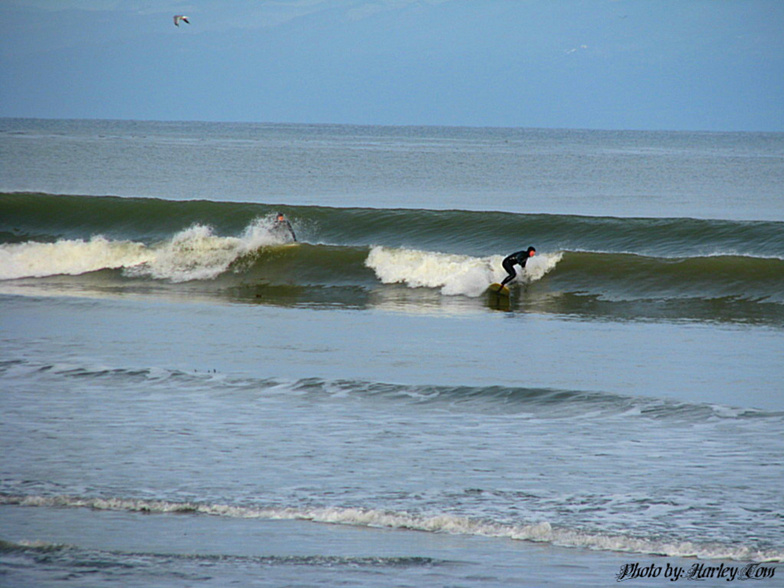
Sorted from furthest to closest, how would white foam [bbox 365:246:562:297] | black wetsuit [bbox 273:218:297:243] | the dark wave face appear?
black wetsuit [bbox 273:218:297:243] < white foam [bbox 365:246:562:297] < the dark wave face

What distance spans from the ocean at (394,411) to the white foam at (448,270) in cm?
7

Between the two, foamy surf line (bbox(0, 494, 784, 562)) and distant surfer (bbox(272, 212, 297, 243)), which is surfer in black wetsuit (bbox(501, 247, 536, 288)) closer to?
distant surfer (bbox(272, 212, 297, 243))

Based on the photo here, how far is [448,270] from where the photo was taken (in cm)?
2111

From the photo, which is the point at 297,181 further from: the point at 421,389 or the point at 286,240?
the point at 421,389

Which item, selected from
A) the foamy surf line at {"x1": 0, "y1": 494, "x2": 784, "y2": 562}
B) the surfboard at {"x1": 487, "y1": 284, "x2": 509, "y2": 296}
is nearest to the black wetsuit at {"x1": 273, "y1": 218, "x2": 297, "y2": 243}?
the surfboard at {"x1": 487, "y1": 284, "x2": 509, "y2": 296}

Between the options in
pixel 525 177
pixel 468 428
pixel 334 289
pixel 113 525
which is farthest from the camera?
pixel 525 177

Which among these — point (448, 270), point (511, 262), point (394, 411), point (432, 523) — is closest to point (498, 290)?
point (511, 262)

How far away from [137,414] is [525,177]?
141 feet

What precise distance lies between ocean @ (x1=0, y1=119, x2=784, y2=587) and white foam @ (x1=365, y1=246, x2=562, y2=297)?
7 centimetres

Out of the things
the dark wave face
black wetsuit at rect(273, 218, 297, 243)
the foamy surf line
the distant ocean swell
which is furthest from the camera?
black wetsuit at rect(273, 218, 297, 243)

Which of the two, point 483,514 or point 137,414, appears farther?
point 137,414

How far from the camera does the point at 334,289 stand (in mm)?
21328

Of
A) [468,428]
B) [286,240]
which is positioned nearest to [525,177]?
[286,240]

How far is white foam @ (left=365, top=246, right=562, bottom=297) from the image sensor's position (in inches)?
789
